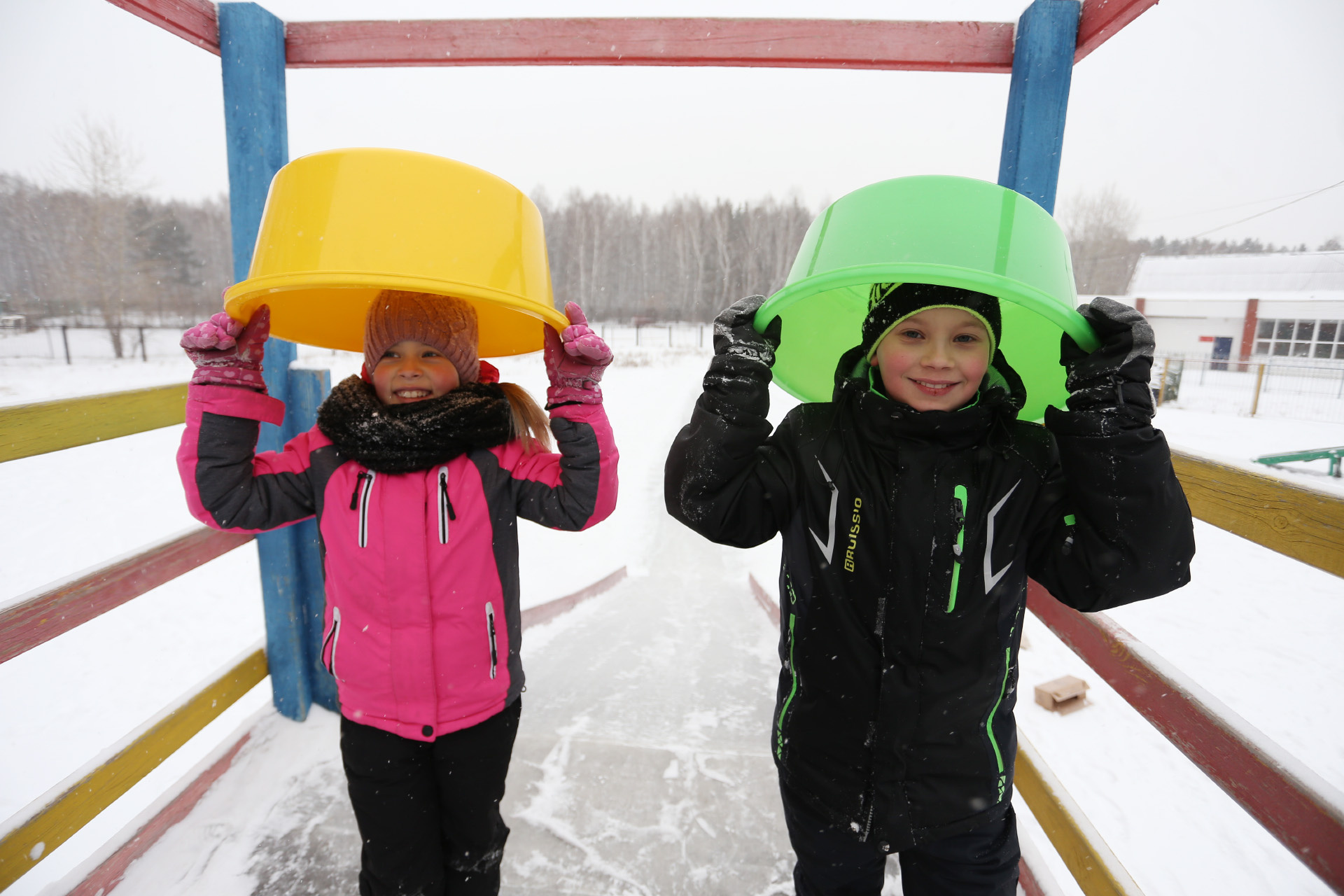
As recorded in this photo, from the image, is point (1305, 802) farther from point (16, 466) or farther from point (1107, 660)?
point (16, 466)

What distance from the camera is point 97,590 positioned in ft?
5.31

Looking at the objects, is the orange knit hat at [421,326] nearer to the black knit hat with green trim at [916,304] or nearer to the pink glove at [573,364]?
the pink glove at [573,364]

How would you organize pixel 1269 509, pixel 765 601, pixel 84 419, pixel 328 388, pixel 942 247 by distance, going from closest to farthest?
pixel 942 247
pixel 1269 509
pixel 84 419
pixel 328 388
pixel 765 601

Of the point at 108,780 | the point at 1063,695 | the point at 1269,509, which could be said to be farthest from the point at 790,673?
the point at 1063,695

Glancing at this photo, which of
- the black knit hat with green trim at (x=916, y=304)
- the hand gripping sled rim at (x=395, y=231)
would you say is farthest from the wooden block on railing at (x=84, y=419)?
the black knit hat with green trim at (x=916, y=304)

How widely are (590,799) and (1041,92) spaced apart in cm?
267

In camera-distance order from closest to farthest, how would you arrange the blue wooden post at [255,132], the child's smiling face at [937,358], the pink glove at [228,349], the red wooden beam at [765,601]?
the child's smiling face at [937,358], the pink glove at [228,349], the blue wooden post at [255,132], the red wooden beam at [765,601]

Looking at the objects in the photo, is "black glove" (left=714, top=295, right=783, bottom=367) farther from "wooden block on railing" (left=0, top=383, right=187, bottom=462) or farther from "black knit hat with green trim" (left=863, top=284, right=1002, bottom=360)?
"wooden block on railing" (left=0, top=383, right=187, bottom=462)

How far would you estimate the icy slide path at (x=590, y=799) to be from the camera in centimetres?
184

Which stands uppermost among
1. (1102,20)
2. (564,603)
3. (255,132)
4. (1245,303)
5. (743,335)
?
(1245,303)

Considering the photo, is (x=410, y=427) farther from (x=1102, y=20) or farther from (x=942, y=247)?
(x=1102, y=20)

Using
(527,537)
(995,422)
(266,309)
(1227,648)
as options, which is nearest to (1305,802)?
(995,422)

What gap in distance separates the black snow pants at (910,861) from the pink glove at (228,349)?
160cm

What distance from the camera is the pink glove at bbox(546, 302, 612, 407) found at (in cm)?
140
